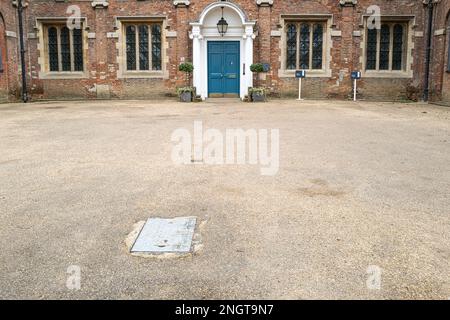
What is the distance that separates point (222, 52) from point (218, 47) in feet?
0.96

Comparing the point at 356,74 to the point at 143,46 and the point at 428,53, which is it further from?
the point at 143,46

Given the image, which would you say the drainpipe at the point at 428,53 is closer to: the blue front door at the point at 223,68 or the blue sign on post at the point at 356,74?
the blue sign on post at the point at 356,74

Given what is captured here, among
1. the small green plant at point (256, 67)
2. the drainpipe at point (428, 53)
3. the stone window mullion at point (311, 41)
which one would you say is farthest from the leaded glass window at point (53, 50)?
the drainpipe at point (428, 53)

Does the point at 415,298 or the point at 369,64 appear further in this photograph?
the point at 369,64

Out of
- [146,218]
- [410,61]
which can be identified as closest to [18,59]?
[410,61]

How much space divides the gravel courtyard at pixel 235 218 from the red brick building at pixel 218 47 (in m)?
12.2

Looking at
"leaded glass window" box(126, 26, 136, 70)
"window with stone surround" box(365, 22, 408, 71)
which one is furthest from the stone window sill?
"window with stone surround" box(365, 22, 408, 71)

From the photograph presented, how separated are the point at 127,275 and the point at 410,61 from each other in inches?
812

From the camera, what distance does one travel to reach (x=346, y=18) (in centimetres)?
2055

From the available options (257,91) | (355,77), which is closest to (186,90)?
(257,91)

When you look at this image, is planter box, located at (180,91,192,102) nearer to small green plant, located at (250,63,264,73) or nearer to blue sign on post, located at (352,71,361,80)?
small green plant, located at (250,63,264,73)

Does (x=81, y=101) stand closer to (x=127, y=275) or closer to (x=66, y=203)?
(x=66, y=203)
